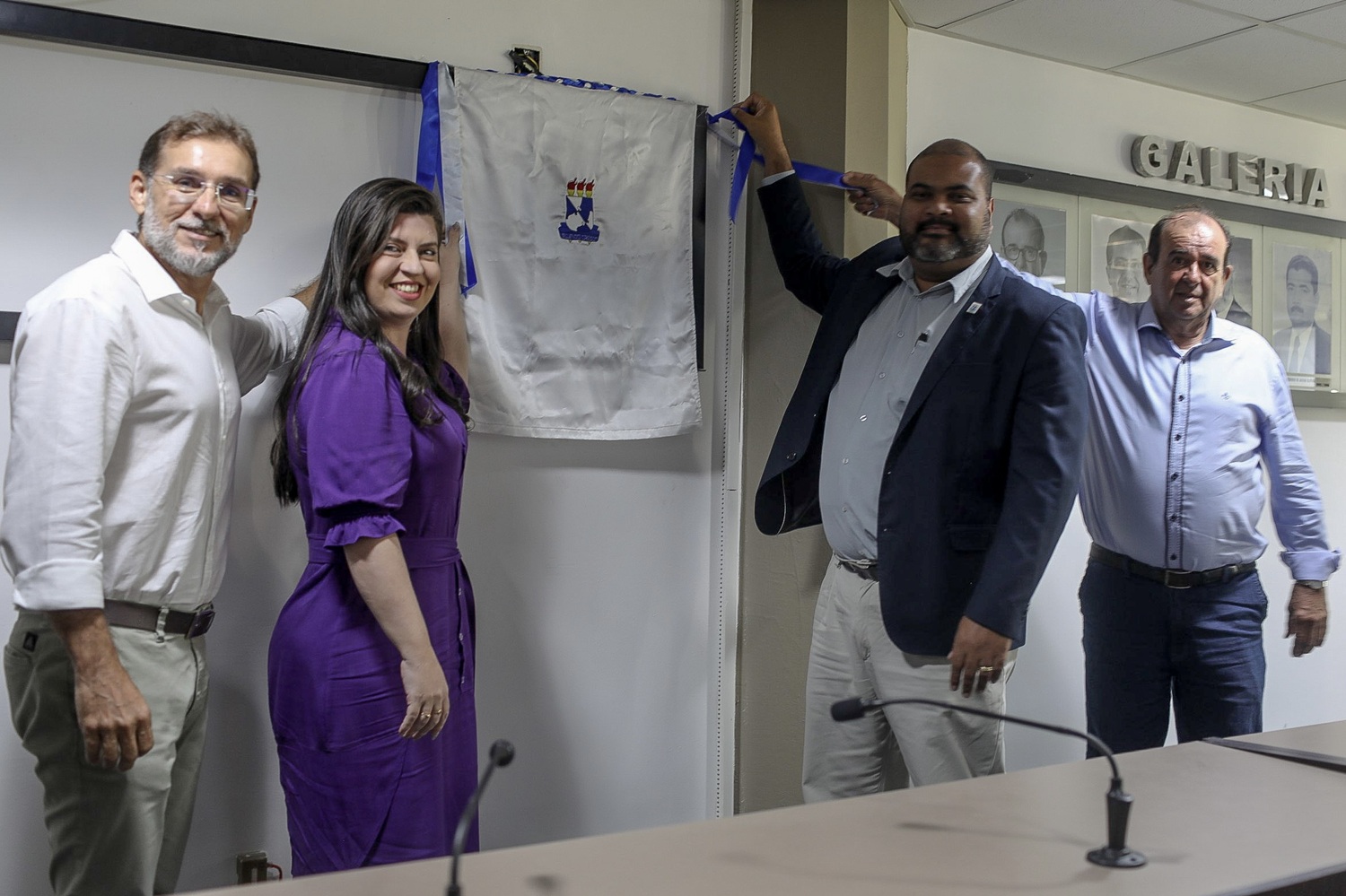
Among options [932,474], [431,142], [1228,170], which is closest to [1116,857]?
[932,474]

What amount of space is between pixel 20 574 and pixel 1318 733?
209 cm

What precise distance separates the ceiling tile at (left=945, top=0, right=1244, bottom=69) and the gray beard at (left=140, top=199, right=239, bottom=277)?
227cm

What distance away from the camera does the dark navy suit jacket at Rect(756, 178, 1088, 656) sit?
2.10 metres

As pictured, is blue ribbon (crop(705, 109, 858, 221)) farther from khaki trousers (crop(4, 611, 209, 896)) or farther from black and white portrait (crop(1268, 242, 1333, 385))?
black and white portrait (crop(1268, 242, 1333, 385))

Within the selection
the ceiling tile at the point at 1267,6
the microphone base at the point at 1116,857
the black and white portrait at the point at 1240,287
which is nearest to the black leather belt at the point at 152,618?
the microphone base at the point at 1116,857

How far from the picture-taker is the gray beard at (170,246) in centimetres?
186

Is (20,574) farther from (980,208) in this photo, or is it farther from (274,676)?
A: (980,208)

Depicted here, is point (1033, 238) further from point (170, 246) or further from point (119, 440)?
point (119, 440)

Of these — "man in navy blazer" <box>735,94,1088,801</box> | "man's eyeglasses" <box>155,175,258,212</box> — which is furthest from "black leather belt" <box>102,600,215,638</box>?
"man in navy blazer" <box>735,94,1088,801</box>

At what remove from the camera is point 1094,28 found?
127 inches

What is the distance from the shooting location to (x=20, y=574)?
1646 millimetres

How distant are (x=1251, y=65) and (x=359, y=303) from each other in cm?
305

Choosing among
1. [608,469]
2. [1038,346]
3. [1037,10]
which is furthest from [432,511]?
[1037,10]

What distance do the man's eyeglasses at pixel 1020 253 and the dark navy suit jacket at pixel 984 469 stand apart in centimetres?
120
